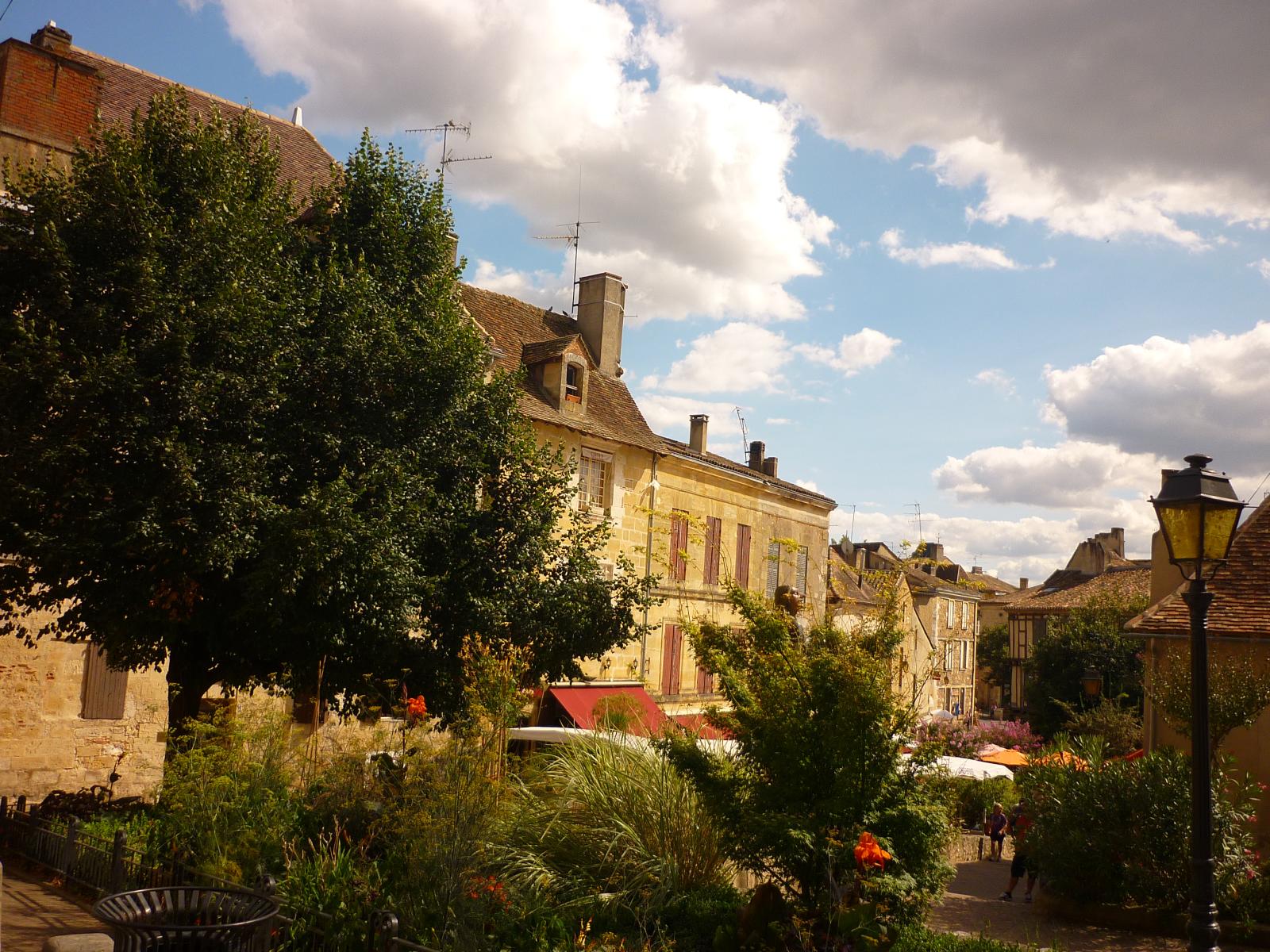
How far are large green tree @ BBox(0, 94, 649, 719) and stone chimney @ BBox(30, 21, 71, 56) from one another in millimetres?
4002

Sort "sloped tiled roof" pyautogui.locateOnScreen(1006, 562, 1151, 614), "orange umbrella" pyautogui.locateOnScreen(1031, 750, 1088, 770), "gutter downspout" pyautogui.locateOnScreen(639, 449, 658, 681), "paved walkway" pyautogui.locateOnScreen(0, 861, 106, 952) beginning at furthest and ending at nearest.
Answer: "sloped tiled roof" pyautogui.locateOnScreen(1006, 562, 1151, 614) → "gutter downspout" pyautogui.locateOnScreen(639, 449, 658, 681) → "orange umbrella" pyautogui.locateOnScreen(1031, 750, 1088, 770) → "paved walkway" pyautogui.locateOnScreen(0, 861, 106, 952)

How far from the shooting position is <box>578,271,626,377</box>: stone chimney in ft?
79.1

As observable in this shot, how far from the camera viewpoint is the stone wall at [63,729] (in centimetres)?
1474

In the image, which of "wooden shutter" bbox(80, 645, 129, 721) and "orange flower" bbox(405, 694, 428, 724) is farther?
"wooden shutter" bbox(80, 645, 129, 721)

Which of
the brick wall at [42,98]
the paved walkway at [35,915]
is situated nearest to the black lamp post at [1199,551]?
the paved walkway at [35,915]

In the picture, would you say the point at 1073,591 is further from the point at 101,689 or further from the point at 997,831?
the point at 101,689

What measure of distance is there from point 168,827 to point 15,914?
1354mm

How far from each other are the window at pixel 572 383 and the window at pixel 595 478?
1.14m

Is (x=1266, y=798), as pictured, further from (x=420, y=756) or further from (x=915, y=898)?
(x=420, y=756)

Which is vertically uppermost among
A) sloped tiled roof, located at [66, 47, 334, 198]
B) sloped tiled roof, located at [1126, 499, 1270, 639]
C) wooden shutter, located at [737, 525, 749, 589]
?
sloped tiled roof, located at [66, 47, 334, 198]

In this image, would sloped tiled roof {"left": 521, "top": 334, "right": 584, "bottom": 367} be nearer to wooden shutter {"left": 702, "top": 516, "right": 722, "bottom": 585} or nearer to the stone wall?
wooden shutter {"left": 702, "top": 516, "right": 722, "bottom": 585}

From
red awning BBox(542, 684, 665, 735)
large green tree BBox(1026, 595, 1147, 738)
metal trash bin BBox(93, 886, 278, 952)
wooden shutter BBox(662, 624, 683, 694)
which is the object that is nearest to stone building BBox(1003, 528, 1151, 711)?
large green tree BBox(1026, 595, 1147, 738)

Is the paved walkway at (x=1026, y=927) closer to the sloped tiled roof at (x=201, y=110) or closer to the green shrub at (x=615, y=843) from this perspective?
the green shrub at (x=615, y=843)

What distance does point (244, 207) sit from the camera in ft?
39.2
